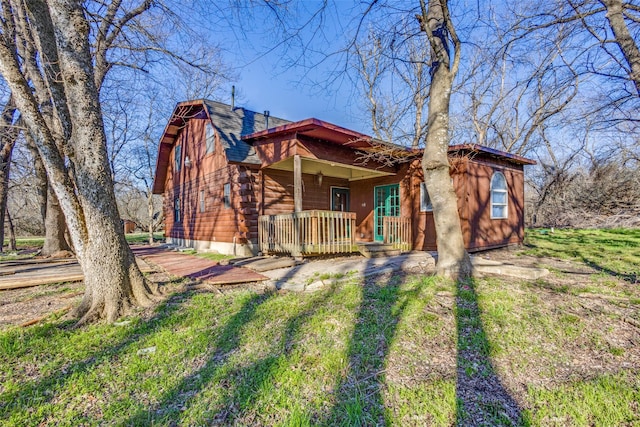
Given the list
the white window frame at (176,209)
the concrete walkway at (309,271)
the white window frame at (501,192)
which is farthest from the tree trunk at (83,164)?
the white window frame at (176,209)

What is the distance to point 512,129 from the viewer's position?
766 inches

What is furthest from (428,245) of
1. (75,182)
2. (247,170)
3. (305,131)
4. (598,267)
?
(75,182)

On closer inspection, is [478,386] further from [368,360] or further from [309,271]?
[309,271]

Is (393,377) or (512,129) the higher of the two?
(512,129)

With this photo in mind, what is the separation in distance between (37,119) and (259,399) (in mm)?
4529

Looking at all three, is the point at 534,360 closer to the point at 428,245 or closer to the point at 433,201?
the point at 433,201

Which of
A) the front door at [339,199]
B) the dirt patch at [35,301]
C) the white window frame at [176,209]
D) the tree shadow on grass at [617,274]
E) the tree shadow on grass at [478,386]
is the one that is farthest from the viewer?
the white window frame at [176,209]

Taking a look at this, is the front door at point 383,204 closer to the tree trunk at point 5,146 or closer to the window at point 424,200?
the window at point 424,200

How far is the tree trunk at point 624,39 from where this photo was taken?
15.4ft

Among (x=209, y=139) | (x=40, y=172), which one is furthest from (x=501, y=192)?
(x=40, y=172)

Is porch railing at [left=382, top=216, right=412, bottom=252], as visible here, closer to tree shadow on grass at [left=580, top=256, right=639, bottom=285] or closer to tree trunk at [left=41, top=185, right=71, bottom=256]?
tree shadow on grass at [left=580, top=256, right=639, bottom=285]

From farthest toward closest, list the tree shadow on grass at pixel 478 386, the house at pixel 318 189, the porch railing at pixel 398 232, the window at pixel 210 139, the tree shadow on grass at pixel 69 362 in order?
the window at pixel 210 139 < the porch railing at pixel 398 232 < the house at pixel 318 189 < the tree shadow on grass at pixel 69 362 < the tree shadow on grass at pixel 478 386

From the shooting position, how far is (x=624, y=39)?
483cm

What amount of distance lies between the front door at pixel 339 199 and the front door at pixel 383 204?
1319 mm
